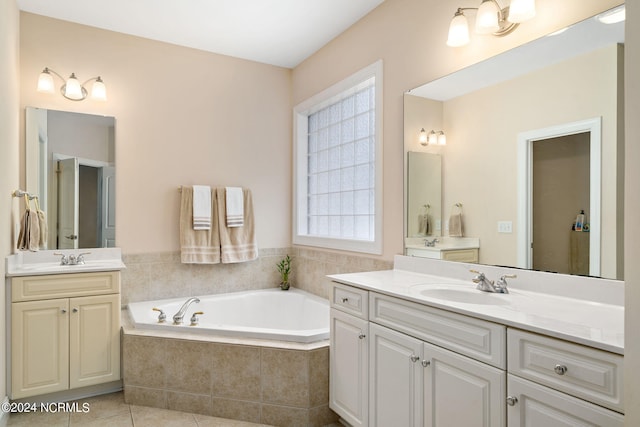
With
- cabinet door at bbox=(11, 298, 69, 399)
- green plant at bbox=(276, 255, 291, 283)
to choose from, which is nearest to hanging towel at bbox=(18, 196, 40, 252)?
cabinet door at bbox=(11, 298, 69, 399)

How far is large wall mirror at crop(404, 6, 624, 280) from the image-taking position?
1.57 meters

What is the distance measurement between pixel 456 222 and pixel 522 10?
1.08 meters

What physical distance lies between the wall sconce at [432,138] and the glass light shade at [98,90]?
245 cm

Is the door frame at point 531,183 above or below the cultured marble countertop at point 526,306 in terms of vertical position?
above

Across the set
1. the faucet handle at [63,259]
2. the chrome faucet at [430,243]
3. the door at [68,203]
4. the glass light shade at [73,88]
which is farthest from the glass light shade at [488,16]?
the faucet handle at [63,259]

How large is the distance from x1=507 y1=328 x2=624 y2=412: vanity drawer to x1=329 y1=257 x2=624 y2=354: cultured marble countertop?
30 mm

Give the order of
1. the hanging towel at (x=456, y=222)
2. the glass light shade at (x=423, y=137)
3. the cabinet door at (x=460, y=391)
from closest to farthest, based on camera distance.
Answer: the cabinet door at (x=460, y=391) < the hanging towel at (x=456, y=222) < the glass light shade at (x=423, y=137)

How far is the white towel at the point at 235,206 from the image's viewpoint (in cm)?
359

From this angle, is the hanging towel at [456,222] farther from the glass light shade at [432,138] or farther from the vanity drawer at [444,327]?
the vanity drawer at [444,327]

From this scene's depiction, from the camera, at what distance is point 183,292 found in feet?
11.4

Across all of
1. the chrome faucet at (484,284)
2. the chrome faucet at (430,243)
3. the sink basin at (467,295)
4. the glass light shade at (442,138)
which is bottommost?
the sink basin at (467,295)

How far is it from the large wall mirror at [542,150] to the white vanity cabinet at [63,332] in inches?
→ 91.5

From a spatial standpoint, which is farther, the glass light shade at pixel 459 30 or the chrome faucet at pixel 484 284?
the glass light shade at pixel 459 30

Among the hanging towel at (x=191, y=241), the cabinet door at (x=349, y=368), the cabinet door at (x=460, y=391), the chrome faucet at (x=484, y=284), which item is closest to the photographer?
the cabinet door at (x=460, y=391)
